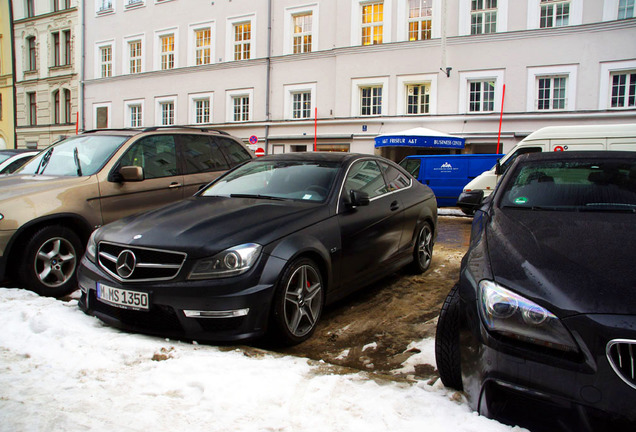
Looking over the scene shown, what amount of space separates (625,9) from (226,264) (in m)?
19.8

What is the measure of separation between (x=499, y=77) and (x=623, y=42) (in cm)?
421

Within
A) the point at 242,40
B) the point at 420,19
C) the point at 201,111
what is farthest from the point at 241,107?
the point at 420,19

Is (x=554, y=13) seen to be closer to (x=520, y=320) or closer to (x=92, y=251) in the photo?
(x=92, y=251)

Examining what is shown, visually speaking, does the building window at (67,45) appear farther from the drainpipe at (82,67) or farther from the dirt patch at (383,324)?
the dirt patch at (383,324)

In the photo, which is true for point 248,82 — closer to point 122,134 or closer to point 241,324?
point 122,134

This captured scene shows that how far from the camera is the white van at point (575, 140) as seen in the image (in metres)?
10.8

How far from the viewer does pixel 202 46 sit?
26.4m

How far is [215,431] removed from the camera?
230 cm

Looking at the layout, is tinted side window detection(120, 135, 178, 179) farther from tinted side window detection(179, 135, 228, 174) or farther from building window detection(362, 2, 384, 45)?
building window detection(362, 2, 384, 45)

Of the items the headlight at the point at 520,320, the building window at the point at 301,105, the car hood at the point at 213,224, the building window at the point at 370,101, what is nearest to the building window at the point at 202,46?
the building window at the point at 301,105

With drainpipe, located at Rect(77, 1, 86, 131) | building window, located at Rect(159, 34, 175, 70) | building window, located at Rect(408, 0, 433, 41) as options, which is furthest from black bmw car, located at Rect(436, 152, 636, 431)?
drainpipe, located at Rect(77, 1, 86, 131)

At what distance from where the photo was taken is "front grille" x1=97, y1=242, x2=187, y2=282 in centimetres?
342

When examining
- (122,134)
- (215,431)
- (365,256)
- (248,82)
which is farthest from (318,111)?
(215,431)

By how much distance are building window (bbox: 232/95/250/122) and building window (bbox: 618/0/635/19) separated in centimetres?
1619
